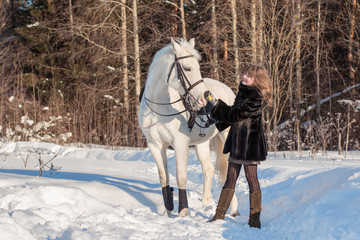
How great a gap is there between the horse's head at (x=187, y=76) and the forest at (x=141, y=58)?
8.96 meters

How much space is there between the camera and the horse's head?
4.24 m

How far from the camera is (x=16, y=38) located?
25.0 metres

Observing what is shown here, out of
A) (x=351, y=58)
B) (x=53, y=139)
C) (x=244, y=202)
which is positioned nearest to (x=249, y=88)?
(x=244, y=202)

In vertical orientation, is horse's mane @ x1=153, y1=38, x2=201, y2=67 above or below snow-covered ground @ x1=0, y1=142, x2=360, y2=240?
above

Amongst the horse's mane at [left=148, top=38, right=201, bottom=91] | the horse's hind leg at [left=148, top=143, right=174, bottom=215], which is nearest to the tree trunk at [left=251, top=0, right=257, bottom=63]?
the horse's mane at [left=148, top=38, right=201, bottom=91]

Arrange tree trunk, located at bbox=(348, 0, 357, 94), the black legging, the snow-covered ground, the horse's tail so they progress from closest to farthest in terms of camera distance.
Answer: the snow-covered ground < the black legging < the horse's tail < tree trunk, located at bbox=(348, 0, 357, 94)

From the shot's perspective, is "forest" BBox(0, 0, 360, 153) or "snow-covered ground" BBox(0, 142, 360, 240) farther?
"forest" BBox(0, 0, 360, 153)

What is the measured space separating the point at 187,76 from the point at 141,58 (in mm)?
12184

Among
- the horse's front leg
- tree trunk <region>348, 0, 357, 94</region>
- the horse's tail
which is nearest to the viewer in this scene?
the horse's front leg

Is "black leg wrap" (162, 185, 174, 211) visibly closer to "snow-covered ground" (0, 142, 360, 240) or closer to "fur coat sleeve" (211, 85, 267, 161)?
"snow-covered ground" (0, 142, 360, 240)

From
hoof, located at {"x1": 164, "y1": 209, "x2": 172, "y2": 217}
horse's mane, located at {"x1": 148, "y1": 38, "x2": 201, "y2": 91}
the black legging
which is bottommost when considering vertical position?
hoof, located at {"x1": 164, "y1": 209, "x2": 172, "y2": 217}

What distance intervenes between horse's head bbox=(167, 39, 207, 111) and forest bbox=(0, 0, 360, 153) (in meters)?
8.96

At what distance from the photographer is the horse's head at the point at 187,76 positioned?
4.24m

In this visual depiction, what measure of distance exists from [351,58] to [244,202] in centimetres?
1668
